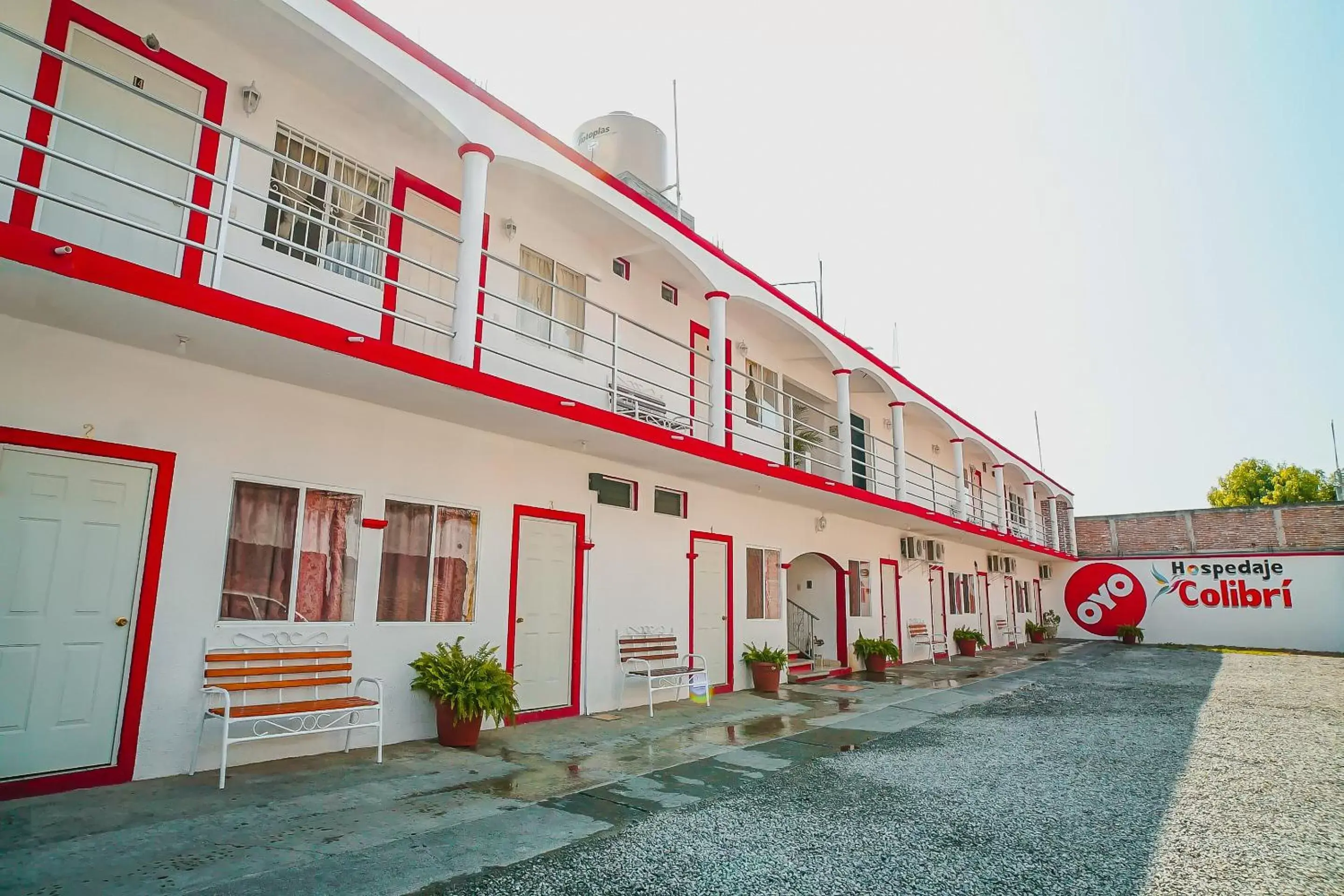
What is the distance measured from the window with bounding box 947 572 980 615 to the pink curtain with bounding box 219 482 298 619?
1714cm

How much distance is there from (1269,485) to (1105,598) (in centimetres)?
3463

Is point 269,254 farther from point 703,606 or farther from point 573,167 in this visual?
point 703,606

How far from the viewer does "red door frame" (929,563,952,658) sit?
18.4m

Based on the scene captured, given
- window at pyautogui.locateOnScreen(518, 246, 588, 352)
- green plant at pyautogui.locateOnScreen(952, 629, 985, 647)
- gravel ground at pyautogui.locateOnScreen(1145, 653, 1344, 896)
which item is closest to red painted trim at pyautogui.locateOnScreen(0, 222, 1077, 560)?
window at pyautogui.locateOnScreen(518, 246, 588, 352)

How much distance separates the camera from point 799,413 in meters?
16.0

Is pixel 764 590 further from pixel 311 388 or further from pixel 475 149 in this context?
pixel 475 149

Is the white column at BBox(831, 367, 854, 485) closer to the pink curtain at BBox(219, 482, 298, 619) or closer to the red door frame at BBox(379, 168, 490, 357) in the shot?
the red door frame at BBox(379, 168, 490, 357)

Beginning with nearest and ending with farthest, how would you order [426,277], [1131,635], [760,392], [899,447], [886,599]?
1. [426,277]
2. [760,392]
3. [899,447]
4. [886,599]
5. [1131,635]

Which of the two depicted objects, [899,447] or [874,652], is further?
[899,447]

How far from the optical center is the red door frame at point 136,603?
514cm

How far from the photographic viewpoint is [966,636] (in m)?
19.4

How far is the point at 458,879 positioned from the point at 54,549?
400cm

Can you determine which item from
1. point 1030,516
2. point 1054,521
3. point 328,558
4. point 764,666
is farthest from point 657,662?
point 1054,521

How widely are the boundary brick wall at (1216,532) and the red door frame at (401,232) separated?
88.0ft
